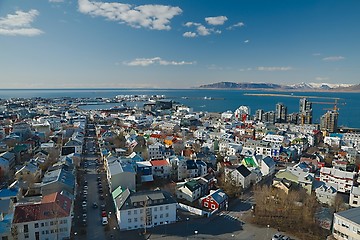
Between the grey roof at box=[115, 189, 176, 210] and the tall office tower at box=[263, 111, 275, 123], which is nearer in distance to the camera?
the grey roof at box=[115, 189, 176, 210]

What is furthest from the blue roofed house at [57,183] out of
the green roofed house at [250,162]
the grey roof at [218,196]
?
the green roofed house at [250,162]

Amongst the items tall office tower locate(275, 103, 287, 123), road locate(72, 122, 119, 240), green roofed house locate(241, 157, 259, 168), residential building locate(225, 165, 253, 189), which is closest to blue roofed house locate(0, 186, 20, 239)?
road locate(72, 122, 119, 240)

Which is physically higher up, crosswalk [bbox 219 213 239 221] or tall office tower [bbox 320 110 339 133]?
tall office tower [bbox 320 110 339 133]

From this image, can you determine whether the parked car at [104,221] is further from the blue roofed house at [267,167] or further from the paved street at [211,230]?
the blue roofed house at [267,167]

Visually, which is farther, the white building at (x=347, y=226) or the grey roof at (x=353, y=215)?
the grey roof at (x=353, y=215)

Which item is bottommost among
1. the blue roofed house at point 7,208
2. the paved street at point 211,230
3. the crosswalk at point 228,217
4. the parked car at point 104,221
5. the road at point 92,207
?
the crosswalk at point 228,217

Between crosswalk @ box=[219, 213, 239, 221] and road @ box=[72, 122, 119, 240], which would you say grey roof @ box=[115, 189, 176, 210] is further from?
crosswalk @ box=[219, 213, 239, 221]

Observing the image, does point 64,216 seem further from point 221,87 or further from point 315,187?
point 221,87
